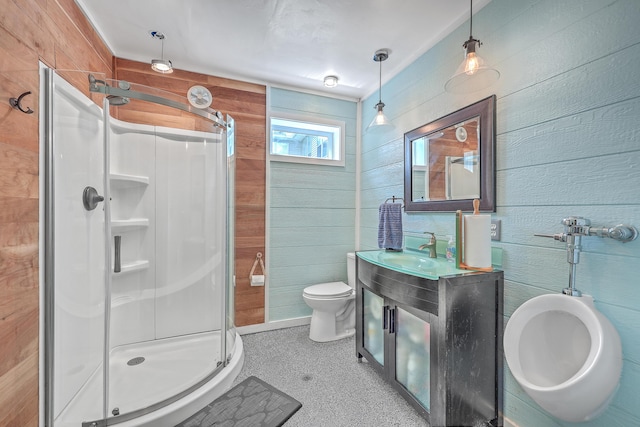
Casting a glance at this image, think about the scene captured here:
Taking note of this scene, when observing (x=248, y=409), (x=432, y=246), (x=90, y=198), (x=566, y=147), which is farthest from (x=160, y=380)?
(x=566, y=147)

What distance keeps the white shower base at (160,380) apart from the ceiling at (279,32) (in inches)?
89.8

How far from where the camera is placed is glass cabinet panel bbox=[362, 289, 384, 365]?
1923 mm

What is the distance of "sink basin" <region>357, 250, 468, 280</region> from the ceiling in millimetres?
1474

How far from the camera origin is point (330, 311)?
2.45 m

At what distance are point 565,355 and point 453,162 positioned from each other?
120cm

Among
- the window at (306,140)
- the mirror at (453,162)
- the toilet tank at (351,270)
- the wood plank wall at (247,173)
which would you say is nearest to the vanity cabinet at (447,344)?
the mirror at (453,162)

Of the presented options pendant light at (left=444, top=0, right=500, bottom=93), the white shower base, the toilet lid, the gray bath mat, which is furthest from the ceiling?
the gray bath mat

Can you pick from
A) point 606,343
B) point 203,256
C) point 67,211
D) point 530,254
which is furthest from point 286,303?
point 606,343

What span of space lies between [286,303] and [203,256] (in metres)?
0.98

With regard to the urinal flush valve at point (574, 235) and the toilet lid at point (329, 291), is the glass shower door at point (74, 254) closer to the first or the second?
the toilet lid at point (329, 291)

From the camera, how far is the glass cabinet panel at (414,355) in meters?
1.51

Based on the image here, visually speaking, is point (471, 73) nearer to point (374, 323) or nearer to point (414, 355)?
point (414, 355)

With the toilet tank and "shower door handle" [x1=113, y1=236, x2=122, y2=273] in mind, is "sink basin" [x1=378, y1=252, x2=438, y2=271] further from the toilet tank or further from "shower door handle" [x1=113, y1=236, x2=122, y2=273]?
"shower door handle" [x1=113, y1=236, x2=122, y2=273]

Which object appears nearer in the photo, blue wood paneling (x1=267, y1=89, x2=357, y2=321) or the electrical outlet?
the electrical outlet
